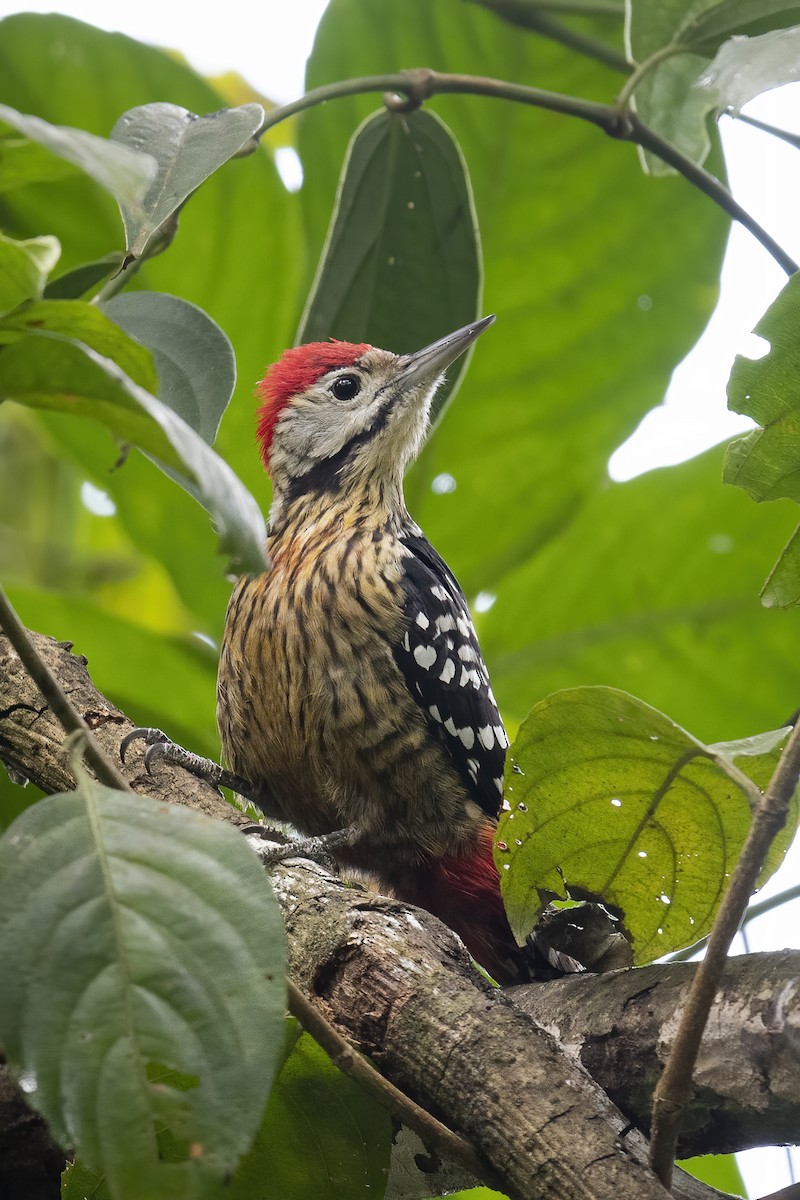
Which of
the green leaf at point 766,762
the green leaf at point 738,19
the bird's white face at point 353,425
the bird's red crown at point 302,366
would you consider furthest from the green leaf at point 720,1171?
the bird's red crown at point 302,366

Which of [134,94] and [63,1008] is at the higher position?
[134,94]

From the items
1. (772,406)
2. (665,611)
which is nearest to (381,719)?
(665,611)

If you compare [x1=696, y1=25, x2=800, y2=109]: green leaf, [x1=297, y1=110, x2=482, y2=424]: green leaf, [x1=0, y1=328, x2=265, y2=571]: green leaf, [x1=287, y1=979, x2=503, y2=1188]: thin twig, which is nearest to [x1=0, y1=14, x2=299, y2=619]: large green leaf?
[x1=297, y1=110, x2=482, y2=424]: green leaf

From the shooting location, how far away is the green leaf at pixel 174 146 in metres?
1.43

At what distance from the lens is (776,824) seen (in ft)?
4.11

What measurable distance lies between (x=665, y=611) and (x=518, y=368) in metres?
0.78

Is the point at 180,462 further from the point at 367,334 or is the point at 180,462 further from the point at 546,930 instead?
the point at 367,334

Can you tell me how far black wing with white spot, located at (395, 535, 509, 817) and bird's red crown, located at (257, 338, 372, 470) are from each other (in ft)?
3.03

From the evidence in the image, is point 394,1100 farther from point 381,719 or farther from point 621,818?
point 381,719

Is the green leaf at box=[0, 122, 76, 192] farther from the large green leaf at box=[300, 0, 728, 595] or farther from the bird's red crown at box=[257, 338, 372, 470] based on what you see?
the bird's red crown at box=[257, 338, 372, 470]

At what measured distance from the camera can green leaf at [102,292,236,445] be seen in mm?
1374

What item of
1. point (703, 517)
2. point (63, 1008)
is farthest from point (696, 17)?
point (63, 1008)

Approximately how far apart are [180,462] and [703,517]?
95.5 inches

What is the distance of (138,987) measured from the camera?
3.64ft
